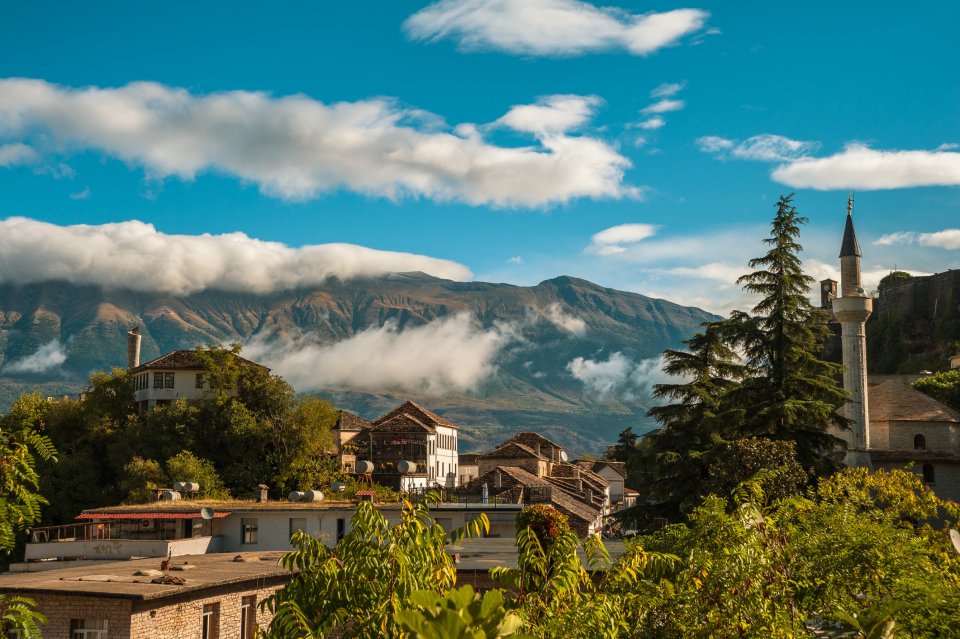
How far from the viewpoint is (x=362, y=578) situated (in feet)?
28.0

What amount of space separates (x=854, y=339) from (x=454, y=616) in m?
55.0

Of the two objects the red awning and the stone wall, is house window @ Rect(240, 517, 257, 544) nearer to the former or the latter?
the red awning

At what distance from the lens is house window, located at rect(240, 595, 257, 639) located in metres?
26.9

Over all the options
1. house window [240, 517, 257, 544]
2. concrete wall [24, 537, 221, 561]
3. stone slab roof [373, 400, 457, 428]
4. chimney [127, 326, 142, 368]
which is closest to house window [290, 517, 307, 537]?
house window [240, 517, 257, 544]

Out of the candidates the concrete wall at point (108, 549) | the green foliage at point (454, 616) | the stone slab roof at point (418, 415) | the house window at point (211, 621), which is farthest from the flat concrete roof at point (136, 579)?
the stone slab roof at point (418, 415)

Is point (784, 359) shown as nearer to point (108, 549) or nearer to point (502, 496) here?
point (502, 496)

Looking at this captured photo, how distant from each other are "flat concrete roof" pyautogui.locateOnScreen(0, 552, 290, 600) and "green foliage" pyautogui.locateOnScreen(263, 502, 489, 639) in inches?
599

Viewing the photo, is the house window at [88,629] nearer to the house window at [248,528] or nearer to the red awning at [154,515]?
the red awning at [154,515]

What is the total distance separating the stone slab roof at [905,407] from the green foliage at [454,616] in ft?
195

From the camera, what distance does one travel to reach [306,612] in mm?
8734

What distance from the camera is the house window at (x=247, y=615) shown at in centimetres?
2692

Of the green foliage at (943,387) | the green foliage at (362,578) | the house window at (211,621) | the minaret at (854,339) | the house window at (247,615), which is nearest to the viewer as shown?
the green foliage at (362,578)

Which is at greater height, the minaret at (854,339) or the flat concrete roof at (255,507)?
the minaret at (854,339)

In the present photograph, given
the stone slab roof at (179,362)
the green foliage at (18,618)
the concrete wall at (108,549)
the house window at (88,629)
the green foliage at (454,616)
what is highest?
the stone slab roof at (179,362)
